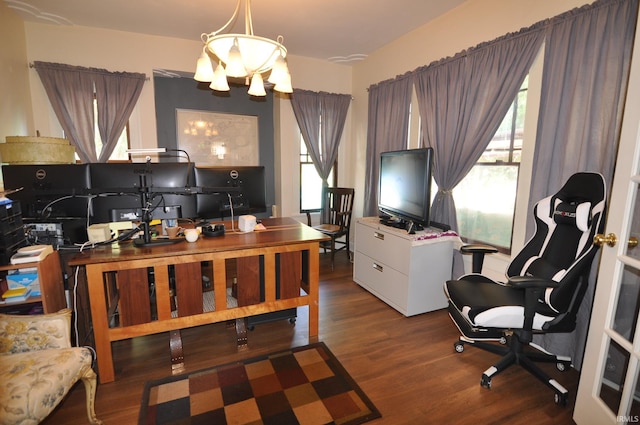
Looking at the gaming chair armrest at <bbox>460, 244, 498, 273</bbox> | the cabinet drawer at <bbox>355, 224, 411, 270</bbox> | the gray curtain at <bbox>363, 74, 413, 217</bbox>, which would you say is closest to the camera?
the gaming chair armrest at <bbox>460, 244, 498, 273</bbox>

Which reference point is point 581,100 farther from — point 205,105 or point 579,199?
point 205,105

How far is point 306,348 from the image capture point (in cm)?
229

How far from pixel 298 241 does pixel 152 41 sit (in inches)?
120

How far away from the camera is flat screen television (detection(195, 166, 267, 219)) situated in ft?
7.19

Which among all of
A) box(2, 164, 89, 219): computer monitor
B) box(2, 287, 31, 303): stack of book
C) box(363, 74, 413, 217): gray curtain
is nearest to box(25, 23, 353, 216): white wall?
box(363, 74, 413, 217): gray curtain

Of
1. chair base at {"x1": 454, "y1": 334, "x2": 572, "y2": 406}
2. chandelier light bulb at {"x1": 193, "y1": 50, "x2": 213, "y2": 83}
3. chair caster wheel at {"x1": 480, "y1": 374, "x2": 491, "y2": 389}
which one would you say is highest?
chandelier light bulb at {"x1": 193, "y1": 50, "x2": 213, "y2": 83}

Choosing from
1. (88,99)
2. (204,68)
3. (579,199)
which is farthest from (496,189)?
(88,99)

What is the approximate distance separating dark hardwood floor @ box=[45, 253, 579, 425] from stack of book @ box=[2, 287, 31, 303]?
633 millimetres

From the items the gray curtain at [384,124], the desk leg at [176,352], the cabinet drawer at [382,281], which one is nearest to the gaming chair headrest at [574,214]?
the cabinet drawer at [382,281]

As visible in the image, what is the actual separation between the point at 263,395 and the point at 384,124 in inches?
122

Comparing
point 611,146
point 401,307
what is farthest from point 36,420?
point 611,146

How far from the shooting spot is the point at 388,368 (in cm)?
210

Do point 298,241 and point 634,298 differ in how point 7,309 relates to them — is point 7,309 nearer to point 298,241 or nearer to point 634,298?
point 298,241

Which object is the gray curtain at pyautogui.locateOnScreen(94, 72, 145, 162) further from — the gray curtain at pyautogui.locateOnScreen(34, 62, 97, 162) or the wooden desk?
the wooden desk
